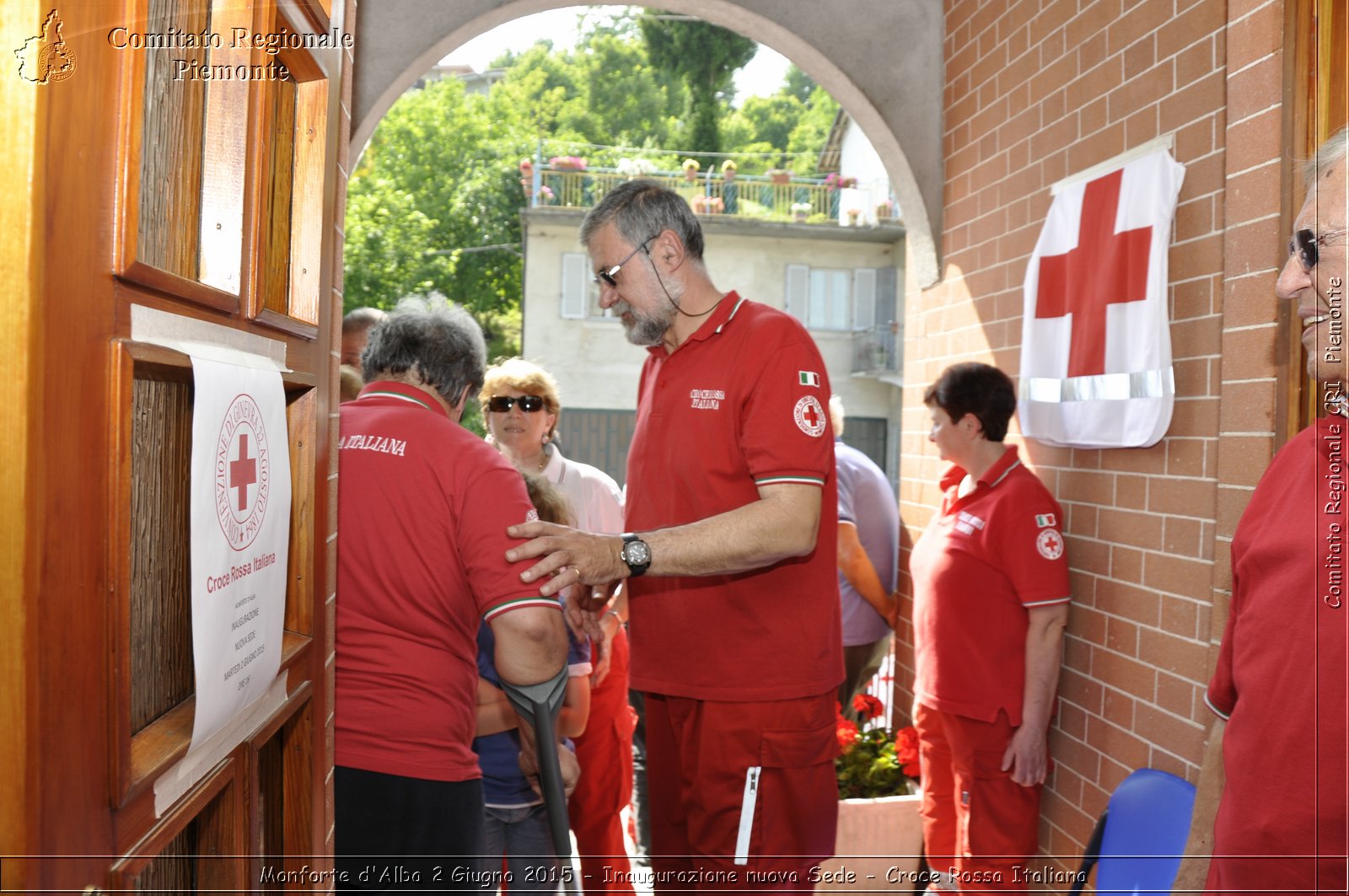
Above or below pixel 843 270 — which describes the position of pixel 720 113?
above

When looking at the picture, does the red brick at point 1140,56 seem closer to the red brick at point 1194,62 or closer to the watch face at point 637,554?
the red brick at point 1194,62

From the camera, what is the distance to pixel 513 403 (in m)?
3.93

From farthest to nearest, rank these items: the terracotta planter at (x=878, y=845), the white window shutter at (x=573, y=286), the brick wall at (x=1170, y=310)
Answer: the white window shutter at (x=573, y=286)
the terracotta planter at (x=878, y=845)
the brick wall at (x=1170, y=310)

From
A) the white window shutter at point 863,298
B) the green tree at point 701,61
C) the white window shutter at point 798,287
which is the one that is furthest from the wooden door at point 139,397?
the green tree at point 701,61

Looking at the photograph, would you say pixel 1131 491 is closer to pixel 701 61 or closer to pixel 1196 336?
pixel 1196 336

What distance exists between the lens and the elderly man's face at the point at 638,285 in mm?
2439

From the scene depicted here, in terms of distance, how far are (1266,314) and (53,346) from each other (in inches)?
94.4

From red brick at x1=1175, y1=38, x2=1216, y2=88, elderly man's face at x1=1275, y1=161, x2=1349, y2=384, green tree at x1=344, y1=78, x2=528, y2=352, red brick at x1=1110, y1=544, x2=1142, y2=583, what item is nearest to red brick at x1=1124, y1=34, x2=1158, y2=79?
red brick at x1=1175, y1=38, x2=1216, y2=88

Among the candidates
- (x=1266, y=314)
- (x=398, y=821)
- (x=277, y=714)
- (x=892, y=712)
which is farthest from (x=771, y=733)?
(x=892, y=712)

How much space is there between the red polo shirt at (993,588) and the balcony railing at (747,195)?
16.6m

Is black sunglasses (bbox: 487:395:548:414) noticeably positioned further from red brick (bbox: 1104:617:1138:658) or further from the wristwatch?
red brick (bbox: 1104:617:1138:658)

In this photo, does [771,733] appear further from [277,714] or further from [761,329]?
[277,714]

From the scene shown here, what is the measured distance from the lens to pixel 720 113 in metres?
36.9

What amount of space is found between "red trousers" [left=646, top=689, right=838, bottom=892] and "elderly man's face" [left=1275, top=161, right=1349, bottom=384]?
1303 mm
